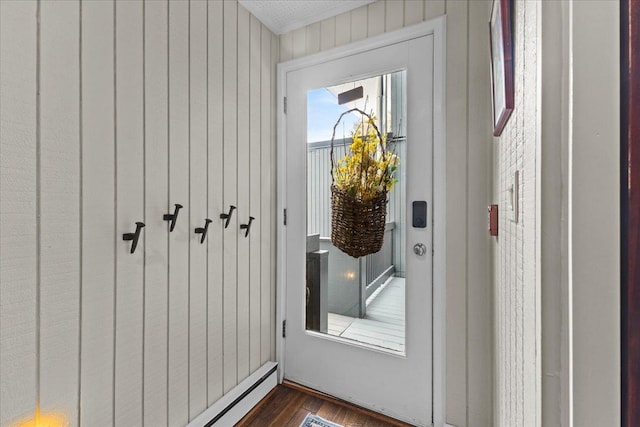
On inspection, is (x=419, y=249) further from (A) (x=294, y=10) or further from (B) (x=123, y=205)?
(A) (x=294, y=10)

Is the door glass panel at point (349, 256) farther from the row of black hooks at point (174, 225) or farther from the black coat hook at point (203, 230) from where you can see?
the black coat hook at point (203, 230)

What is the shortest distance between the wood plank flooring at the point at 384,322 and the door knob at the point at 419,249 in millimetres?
171

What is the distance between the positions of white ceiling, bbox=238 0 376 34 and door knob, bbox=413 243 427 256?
1.38 meters

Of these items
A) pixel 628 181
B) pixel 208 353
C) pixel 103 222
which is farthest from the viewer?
pixel 208 353

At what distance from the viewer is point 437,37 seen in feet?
5.18

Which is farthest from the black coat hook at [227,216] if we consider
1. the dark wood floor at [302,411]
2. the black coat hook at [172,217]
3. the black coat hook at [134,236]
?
the dark wood floor at [302,411]

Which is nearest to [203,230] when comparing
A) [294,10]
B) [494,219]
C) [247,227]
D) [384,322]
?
[247,227]

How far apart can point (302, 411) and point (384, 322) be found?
68 centimetres

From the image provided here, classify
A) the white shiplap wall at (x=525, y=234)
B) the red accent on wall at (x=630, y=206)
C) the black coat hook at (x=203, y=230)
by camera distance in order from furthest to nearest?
the black coat hook at (x=203, y=230), the white shiplap wall at (x=525, y=234), the red accent on wall at (x=630, y=206)

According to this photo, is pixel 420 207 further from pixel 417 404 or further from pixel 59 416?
pixel 59 416

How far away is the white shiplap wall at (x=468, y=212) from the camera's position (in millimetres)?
1480

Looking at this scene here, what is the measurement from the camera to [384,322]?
68.7 inches

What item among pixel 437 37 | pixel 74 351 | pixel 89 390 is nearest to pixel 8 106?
pixel 74 351

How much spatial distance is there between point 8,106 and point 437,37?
174cm
